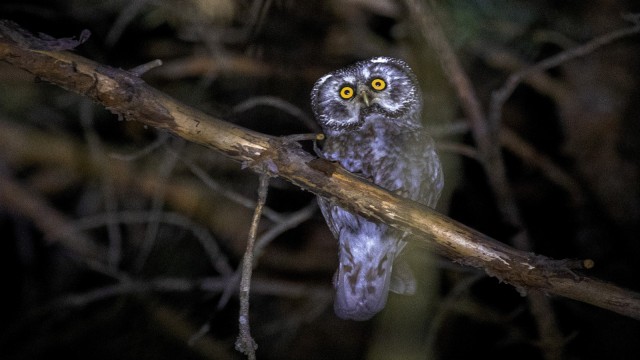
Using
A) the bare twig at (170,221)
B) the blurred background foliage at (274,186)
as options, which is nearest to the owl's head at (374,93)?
the blurred background foliage at (274,186)

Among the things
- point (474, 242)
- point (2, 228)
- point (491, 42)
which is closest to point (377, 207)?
point (474, 242)

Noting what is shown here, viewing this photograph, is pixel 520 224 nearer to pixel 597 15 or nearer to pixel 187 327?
pixel 597 15

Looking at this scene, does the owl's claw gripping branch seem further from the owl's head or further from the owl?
the owl's head

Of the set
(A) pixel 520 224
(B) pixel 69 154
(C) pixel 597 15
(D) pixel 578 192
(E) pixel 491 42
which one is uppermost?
(C) pixel 597 15

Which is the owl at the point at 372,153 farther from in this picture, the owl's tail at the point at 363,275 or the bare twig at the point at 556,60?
the bare twig at the point at 556,60

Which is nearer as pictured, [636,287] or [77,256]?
[636,287]

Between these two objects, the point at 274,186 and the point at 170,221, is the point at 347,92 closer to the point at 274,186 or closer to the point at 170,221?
the point at 274,186
